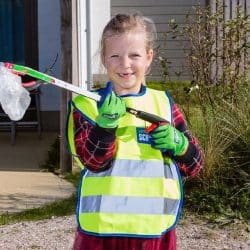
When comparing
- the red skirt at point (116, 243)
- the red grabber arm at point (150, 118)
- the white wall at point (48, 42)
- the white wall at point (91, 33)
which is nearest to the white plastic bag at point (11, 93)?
the red grabber arm at point (150, 118)

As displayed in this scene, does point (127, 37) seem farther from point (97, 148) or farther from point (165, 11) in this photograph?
point (165, 11)

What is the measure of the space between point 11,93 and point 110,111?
1.03 ft

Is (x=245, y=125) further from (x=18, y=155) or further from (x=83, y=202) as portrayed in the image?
(x=83, y=202)

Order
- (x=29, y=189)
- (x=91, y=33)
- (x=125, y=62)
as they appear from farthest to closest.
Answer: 1. (x=91, y=33)
2. (x=29, y=189)
3. (x=125, y=62)

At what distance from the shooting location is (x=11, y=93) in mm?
2189

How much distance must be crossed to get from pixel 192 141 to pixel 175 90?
4.38m

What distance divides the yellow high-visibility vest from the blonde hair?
0.71 ft

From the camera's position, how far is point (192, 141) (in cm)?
258

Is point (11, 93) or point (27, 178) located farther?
point (27, 178)

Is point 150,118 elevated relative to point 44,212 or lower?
elevated

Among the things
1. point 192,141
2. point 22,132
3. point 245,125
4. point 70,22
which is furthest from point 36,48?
point 192,141

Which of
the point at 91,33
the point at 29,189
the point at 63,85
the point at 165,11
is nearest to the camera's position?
the point at 63,85

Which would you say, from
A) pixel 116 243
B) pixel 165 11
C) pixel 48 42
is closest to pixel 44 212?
pixel 116 243

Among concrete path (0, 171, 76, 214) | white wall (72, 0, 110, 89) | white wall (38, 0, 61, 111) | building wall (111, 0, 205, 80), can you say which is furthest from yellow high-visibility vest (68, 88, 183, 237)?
building wall (111, 0, 205, 80)
